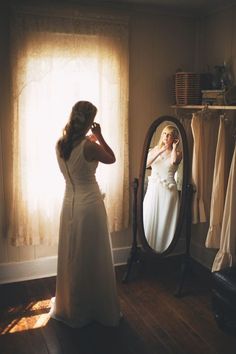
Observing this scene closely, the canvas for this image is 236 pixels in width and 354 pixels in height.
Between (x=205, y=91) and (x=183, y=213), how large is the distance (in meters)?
1.06

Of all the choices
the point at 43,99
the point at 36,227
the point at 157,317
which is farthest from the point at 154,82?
the point at 157,317

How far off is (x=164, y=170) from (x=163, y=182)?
99 mm

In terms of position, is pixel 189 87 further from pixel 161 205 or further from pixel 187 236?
pixel 187 236

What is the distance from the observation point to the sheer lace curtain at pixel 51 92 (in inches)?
114

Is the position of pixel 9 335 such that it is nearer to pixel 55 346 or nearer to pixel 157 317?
pixel 55 346

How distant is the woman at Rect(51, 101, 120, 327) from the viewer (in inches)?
93.8

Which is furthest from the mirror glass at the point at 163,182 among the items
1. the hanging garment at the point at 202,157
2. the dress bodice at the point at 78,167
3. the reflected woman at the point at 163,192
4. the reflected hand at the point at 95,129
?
the dress bodice at the point at 78,167

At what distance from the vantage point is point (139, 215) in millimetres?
3178

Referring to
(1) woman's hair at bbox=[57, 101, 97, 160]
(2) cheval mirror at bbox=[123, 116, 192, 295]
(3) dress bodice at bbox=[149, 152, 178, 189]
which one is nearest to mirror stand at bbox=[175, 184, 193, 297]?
(2) cheval mirror at bbox=[123, 116, 192, 295]

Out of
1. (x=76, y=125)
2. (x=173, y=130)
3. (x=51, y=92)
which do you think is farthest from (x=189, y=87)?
(x=76, y=125)

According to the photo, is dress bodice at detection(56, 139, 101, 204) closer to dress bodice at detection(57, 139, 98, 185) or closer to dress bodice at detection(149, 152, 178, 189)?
dress bodice at detection(57, 139, 98, 185)

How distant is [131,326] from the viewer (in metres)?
2.59

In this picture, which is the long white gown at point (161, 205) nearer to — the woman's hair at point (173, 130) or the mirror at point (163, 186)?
the mirror at point (163, 186)

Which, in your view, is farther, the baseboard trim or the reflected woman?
the baseboard trim
